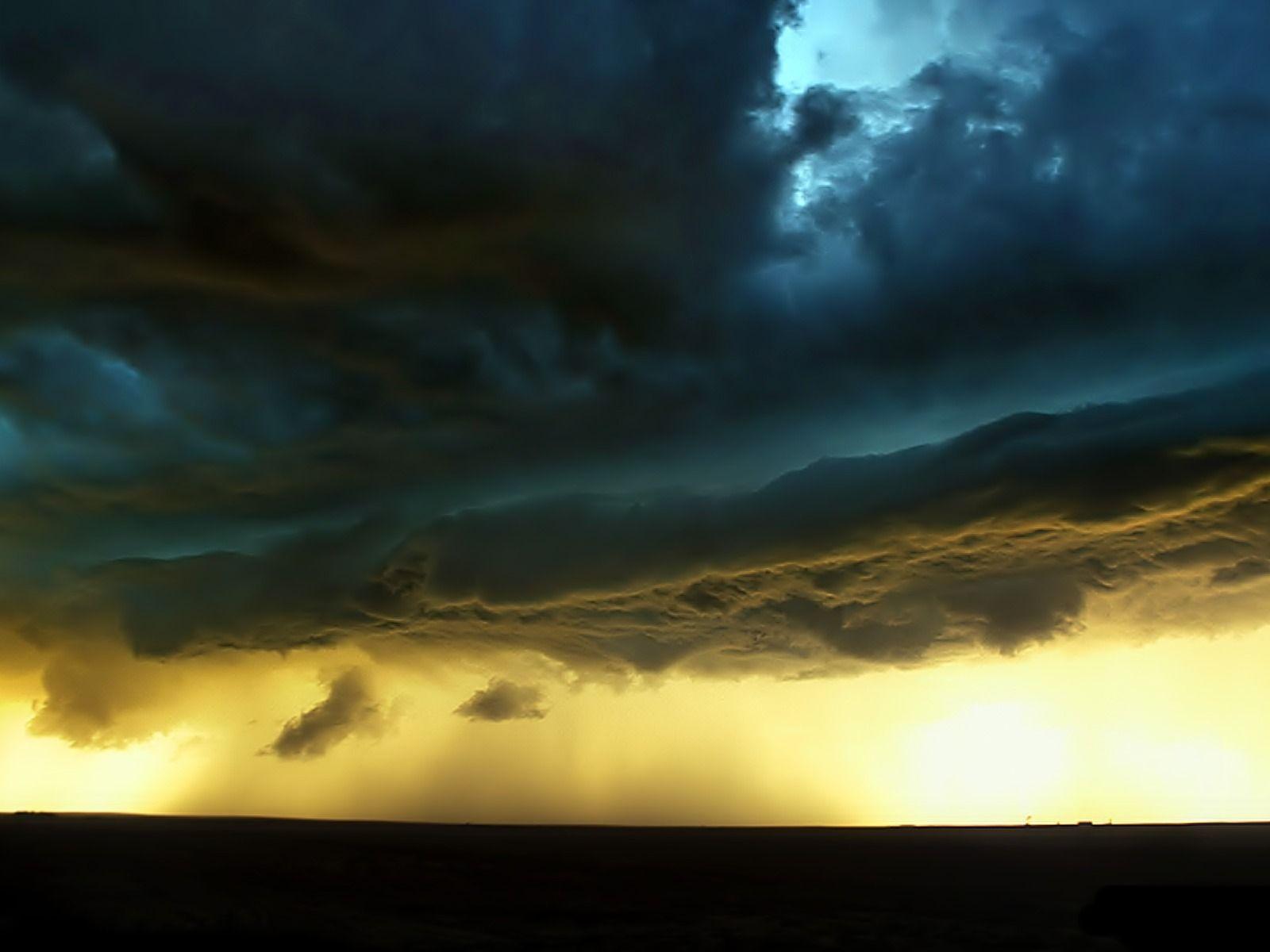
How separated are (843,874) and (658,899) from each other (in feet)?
184

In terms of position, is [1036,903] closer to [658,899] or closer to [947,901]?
[947,901]

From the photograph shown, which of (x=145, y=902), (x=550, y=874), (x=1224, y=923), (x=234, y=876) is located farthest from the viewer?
(x=550, y=874)

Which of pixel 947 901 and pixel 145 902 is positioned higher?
pixel 145 902

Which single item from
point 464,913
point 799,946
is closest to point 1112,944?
point 799,946

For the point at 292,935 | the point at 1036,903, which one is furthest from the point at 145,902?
the point at 1036,903

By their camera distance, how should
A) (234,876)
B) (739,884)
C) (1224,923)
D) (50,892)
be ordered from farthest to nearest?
(739,884) → (234,876) → (50,892) → (1224,923)

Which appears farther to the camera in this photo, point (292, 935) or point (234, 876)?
point (234, 876)

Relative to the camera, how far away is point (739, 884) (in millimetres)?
128625

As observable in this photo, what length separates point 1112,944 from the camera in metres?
64.6

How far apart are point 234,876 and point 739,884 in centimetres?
6008

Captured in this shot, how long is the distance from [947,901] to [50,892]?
8383 cm

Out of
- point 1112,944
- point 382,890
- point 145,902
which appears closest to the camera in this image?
point 1112,944

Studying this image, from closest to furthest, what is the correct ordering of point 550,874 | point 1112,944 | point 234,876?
point 1112,944 < point 234,876 < point 550,874

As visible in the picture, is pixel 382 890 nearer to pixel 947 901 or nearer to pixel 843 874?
pixel 947 901
